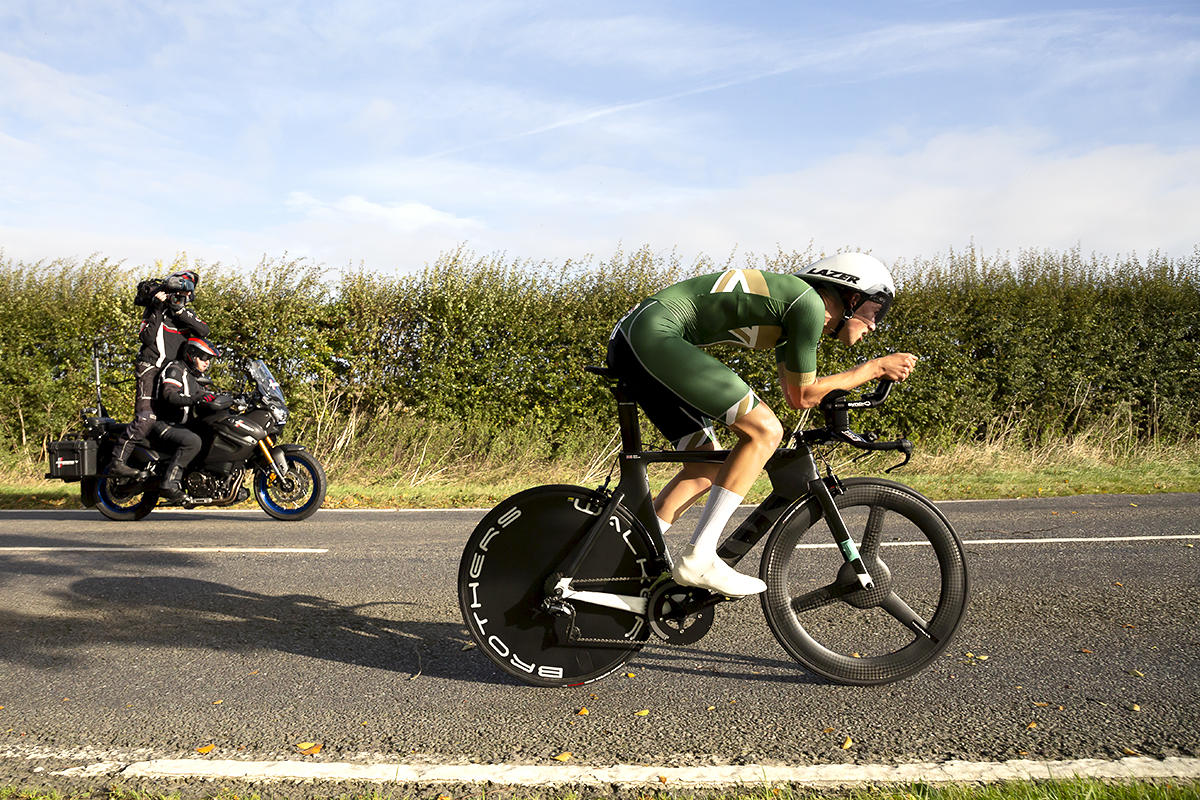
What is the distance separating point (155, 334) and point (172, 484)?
1.55m

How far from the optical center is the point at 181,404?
8367 mm

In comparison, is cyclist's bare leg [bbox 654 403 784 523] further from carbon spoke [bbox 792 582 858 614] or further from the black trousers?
the black trousers

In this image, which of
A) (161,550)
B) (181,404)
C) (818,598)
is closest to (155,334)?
(181,404)

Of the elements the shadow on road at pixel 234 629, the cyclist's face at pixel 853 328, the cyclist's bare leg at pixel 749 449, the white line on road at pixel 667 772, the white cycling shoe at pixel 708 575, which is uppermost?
the cyclist's face at pixel 853 328

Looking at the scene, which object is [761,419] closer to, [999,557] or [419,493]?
[999,557]

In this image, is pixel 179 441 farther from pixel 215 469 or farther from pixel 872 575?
pixel 872 575

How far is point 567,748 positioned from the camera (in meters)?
2.86

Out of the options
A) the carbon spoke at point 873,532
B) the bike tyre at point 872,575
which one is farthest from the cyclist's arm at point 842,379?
the carbon spoke at point 873,532

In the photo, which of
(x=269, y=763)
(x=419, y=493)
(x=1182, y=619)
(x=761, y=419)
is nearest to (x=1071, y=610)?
(x=1182, y=619)

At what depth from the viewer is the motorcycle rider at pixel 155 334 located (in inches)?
327

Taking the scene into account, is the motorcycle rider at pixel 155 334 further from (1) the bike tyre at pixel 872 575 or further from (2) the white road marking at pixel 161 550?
(1) the bike tyre at pixel 872 575

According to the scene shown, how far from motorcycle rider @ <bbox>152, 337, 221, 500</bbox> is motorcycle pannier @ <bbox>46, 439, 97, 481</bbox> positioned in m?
0.62

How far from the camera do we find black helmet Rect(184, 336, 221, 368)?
8.45 m

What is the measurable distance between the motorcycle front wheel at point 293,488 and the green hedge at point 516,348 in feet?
12.7
